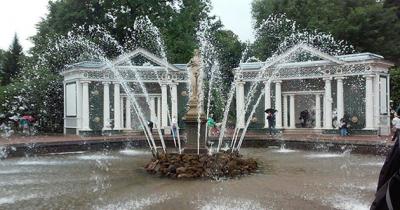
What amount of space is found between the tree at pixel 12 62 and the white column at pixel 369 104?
124 feet

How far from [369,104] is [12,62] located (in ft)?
132

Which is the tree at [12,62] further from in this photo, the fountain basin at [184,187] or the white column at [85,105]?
the fountain basin at [184,187]

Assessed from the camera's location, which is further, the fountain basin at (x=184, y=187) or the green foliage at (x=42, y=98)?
the green foliage at (x=42, y=98)

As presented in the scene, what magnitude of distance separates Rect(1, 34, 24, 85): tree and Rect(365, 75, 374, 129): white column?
37.7 metres

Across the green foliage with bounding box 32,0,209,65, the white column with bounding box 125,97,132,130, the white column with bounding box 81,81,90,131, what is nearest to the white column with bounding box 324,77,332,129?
the white column with bounding box 125,97,132,130

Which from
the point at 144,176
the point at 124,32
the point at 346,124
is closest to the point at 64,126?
the point at 124,32

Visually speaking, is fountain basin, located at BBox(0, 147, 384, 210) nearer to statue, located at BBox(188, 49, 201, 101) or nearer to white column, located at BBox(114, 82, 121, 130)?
statue, located at BBox(188, 49, 201, 101)

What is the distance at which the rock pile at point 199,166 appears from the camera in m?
11.7

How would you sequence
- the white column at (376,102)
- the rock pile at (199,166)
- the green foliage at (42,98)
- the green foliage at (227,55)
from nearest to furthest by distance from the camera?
the rock pile at (199,166) → the white column at (376,102) → the green foliage at (42,98) → the green foliage at (227,55)

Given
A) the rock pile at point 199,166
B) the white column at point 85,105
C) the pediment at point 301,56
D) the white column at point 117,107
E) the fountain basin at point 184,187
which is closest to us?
the fountain basin at point 184,187

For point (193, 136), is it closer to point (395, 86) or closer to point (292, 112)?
point (292, 112)

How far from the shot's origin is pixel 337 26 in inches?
1422

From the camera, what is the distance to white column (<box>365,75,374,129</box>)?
24.6 meters

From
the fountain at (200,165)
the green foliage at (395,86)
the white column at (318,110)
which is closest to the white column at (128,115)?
the white column at (318,110)
